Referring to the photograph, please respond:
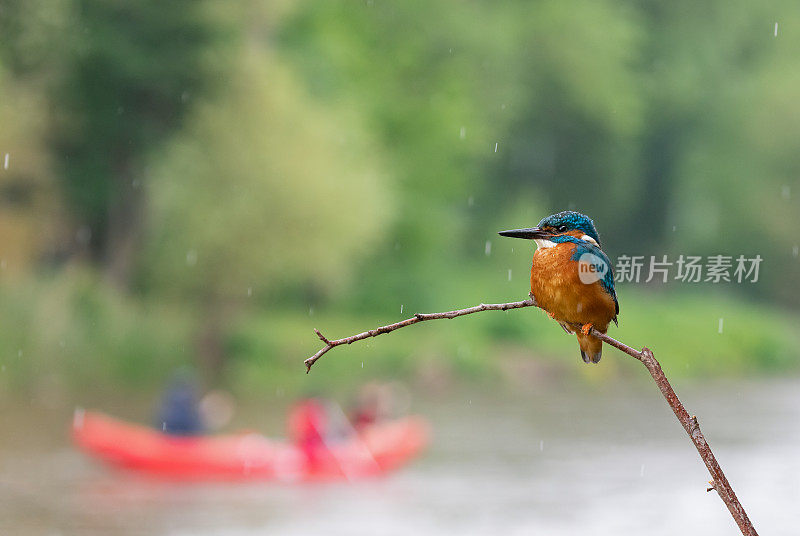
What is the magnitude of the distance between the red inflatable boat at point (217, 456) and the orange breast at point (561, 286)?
660 inches

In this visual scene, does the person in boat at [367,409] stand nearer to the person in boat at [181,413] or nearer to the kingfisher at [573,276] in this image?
the person in boat at [181,413]

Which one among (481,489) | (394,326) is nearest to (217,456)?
(481,489)

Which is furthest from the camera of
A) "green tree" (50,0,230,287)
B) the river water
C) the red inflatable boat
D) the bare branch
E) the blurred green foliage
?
"green tree" (50,0,230,287)

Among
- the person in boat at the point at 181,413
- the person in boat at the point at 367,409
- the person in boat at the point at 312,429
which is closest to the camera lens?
the person in boat at the point at 312,429

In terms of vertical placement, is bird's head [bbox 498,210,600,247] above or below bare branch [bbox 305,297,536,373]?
above

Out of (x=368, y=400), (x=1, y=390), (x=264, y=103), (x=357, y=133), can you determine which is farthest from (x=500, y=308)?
(x=357, y=133)

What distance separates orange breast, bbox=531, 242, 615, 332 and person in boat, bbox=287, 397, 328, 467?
53.4 feet

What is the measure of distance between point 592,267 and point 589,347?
0.10 meters

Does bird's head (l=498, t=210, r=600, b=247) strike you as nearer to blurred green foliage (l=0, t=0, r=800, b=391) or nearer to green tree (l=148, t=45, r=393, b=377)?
blurred green foliage (l=0, t=0, r=800, b=391)

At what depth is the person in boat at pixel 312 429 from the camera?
1745 cm

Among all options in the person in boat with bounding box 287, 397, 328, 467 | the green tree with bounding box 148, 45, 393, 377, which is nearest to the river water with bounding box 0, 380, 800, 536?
the person in boat with bounding box 287, 397, 328, 467

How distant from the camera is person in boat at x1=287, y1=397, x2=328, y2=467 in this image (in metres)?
17.5

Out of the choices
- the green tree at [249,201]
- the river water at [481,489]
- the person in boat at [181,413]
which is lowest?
the river water at [481,489]

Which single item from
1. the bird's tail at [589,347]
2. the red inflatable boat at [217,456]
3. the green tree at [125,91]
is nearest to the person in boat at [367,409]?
the red inflatable boat at [217,456]
